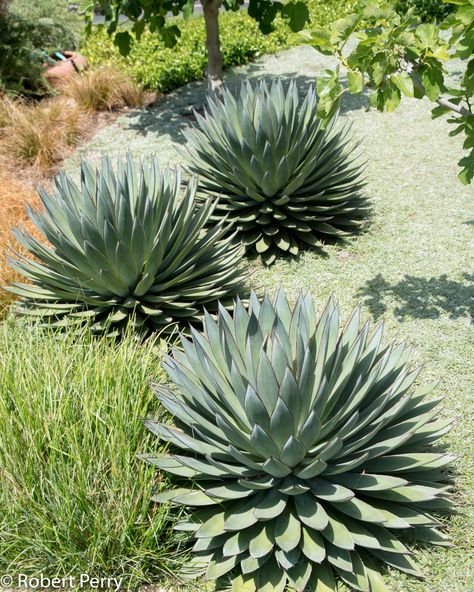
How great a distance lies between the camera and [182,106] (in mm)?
9039

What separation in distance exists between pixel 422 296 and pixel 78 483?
2959 millimetres

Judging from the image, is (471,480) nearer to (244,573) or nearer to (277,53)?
(244,573)

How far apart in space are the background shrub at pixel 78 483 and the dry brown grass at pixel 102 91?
6542 millimetres

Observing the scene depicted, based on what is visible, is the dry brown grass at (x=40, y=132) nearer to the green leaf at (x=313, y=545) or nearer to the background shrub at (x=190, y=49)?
the background shrub at (x=190, y=49)

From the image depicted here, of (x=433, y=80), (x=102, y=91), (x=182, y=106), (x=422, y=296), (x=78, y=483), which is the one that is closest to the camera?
(x=78, y=483)

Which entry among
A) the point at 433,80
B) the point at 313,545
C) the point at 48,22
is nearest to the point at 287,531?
the point at 313,545

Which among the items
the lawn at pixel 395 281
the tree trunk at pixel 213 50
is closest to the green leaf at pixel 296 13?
the lawn at pixel 395 281

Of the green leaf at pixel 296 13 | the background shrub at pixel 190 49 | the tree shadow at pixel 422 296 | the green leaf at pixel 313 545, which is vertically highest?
the green leaf at pixel 296 13

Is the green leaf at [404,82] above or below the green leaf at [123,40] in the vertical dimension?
above

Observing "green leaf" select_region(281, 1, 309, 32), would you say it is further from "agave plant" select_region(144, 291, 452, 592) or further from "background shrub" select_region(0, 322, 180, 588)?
"background shrub" select_region(0, 322, 180, 588)

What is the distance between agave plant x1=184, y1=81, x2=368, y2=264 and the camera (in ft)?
16.4

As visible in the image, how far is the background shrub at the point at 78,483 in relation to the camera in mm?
2650

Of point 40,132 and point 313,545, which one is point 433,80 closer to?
point 313,545

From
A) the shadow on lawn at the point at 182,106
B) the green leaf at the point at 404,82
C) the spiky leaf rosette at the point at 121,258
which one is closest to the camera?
the green leaf at the point at 404,82
